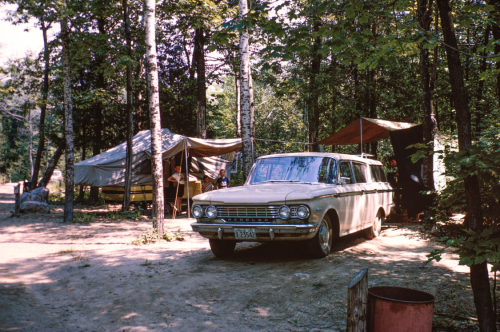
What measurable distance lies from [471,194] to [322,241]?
11.8 ft

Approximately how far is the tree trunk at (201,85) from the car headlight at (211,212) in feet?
43.0

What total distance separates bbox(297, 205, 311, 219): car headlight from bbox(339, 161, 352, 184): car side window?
1.62m

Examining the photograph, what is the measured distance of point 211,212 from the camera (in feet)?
21.7

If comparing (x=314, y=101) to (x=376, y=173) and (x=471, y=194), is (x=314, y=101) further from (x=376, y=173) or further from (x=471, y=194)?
(x=471, y=194)

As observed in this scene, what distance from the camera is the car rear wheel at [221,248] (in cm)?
711

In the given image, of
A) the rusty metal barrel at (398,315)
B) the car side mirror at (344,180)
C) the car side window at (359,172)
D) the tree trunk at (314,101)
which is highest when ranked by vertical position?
the tree trunk at (314,101)

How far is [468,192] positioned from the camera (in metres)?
3.29

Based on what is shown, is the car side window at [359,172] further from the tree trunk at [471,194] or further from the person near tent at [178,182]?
the person near tent at [178,182]

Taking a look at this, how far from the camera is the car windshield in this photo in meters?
7.30

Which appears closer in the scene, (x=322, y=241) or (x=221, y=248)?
(x=322, y=241)

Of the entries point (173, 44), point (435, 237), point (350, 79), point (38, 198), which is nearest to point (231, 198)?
point (435, 237)

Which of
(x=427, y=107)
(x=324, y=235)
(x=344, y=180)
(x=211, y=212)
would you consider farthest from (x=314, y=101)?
(x=211, y=212)

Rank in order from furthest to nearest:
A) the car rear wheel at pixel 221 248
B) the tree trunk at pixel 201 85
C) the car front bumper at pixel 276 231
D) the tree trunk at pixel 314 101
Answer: the tree trunk at pixel 201 85
the tree trunk at pixel 314 101
the car rear wheel at pixel 221 248
the car front bumper at pixel 276 231

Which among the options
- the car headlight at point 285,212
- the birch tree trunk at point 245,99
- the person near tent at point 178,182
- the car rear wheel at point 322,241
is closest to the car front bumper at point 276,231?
the car headlight at point 285,212
